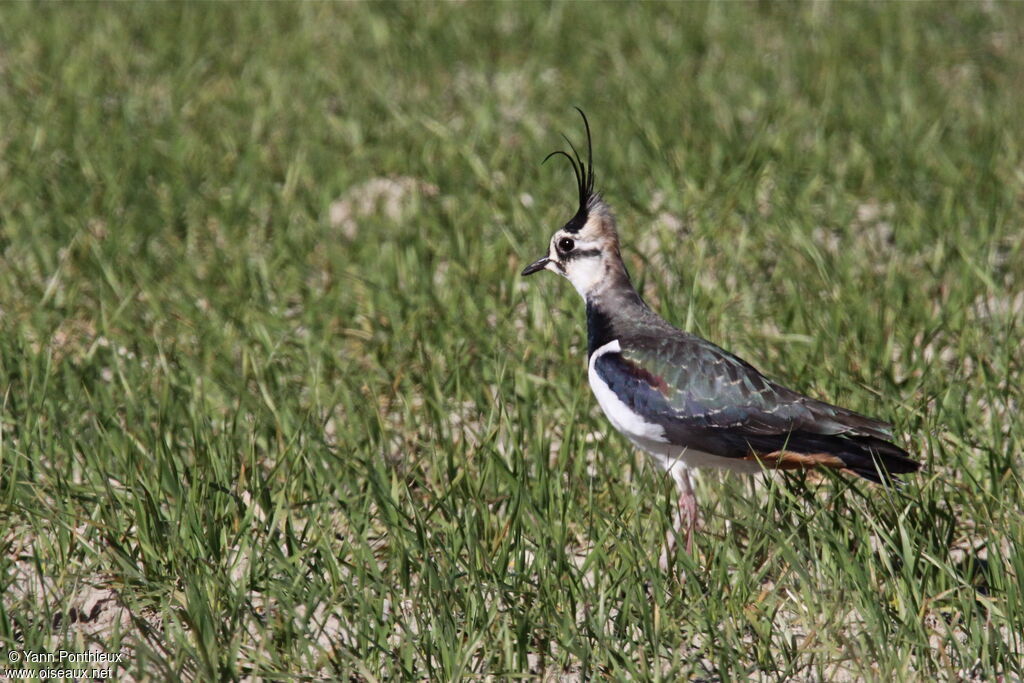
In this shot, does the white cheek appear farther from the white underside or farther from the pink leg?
the pink leg

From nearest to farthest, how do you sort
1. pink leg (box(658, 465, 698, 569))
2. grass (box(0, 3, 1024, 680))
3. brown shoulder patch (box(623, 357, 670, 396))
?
grass (box(0, 3, 1024, 680)) < pink leg (box(658, 465, 698, 569)) < brown shoulder patch (box(623, 357, 670, 396))

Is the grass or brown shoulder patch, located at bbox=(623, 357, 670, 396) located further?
brown shoulder patch, located at bbox=(623, 357, 670, 396)

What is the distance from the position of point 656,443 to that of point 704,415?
184 mm

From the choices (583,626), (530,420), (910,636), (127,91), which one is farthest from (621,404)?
(127,91)

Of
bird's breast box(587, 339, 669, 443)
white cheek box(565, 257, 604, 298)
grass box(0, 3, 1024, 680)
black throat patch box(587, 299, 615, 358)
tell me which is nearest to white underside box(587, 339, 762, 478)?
bird's breast box(587, 339, 669, 443)

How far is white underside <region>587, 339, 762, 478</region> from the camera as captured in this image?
3.99 metres

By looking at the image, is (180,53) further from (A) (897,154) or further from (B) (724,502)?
(B) (724,502)

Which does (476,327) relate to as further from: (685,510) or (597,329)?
(685,510)

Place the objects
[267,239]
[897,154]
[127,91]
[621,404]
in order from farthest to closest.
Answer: [127,91] → [897,154] → [267,239] → [621,404]

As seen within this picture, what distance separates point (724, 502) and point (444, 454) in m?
0.98

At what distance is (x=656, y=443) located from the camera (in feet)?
13.2

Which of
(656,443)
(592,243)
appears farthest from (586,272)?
(656,443)

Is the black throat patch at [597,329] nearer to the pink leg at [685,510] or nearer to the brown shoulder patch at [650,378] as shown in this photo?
the brown shoulder patch at [650,378]

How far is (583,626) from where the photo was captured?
3398mm
